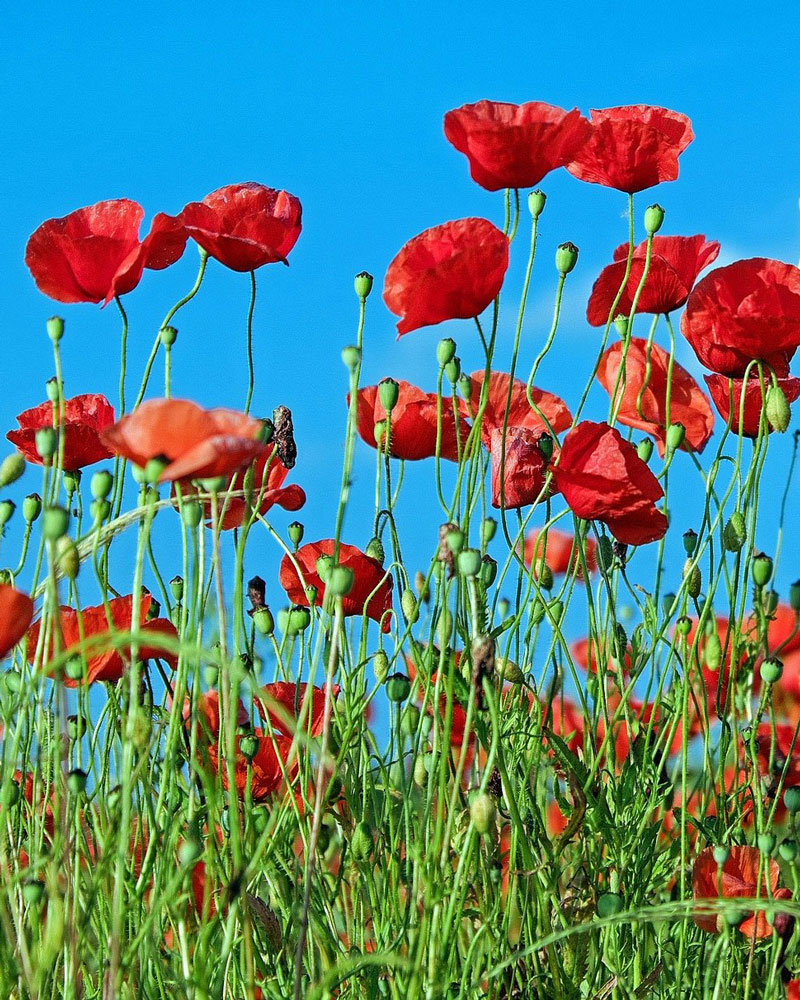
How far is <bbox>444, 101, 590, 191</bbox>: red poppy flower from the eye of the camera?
1240mm

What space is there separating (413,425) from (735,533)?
36 centimetres

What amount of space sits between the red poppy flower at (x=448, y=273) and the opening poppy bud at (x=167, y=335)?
241 millimetres

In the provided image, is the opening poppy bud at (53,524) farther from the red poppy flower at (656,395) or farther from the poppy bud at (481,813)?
the red poppy flower at (656,395)

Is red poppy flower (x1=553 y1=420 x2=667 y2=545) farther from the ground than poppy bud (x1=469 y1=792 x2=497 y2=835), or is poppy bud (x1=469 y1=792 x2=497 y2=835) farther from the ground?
red poppy flower (x1=553 y1=420 x2=667 y2=545)

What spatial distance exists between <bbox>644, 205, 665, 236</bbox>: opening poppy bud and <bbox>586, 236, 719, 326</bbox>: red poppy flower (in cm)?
6

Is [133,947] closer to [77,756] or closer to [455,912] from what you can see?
[455,912]

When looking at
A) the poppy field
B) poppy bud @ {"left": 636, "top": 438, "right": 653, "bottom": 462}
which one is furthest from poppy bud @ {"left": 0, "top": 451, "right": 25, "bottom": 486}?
poppy bud @ {"left": 636, "top": 438, "right": 653, "bottom": 462}

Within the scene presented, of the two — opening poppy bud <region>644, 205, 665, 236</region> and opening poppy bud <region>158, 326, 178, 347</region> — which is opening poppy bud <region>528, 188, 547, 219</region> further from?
opening poppy bud <region>158, 326, 178, 347</region>

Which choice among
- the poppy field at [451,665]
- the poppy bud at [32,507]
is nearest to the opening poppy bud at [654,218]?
the poppy field at [451,665]

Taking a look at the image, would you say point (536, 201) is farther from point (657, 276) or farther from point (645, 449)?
point (645, 449)

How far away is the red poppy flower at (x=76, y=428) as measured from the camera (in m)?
1.41

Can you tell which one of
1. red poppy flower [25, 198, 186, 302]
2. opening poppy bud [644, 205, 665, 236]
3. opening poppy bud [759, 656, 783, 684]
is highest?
opening poppy bud [644, 205, 665, 236]

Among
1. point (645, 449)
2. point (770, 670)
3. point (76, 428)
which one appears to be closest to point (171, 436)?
point (76, 428)

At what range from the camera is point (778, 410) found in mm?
1342
